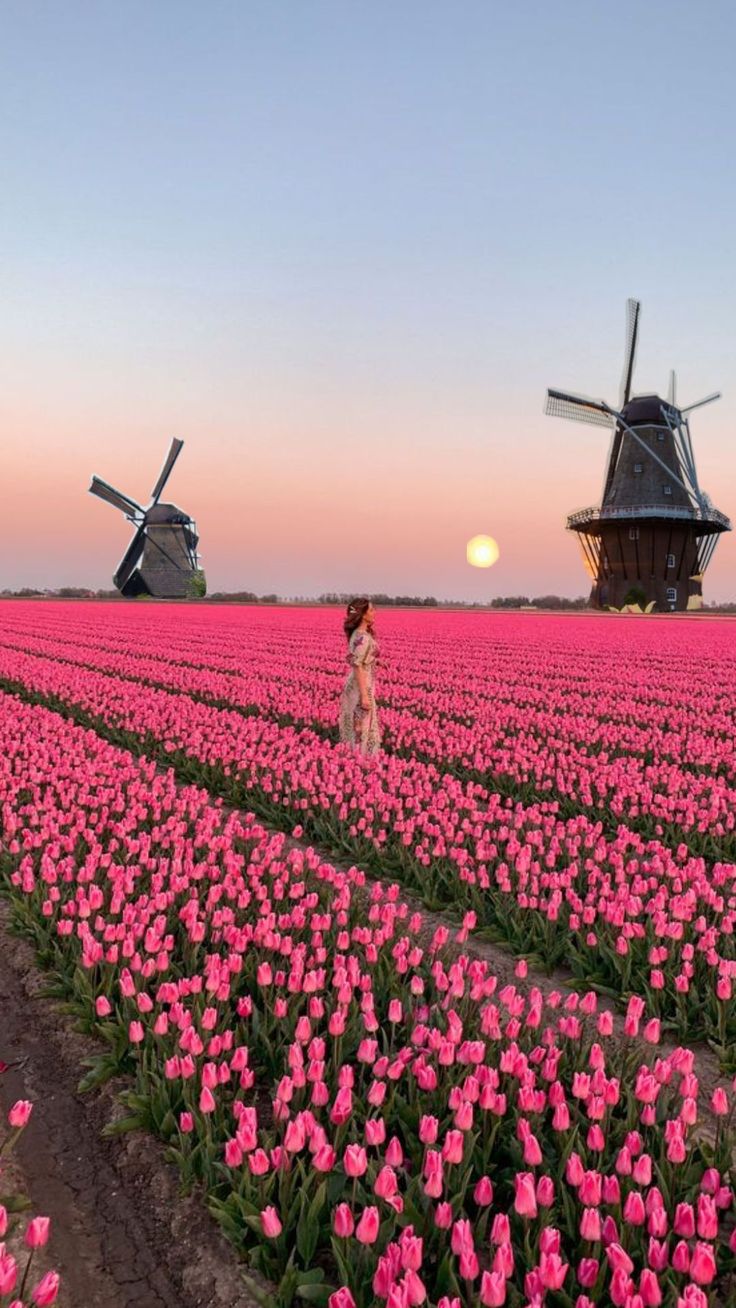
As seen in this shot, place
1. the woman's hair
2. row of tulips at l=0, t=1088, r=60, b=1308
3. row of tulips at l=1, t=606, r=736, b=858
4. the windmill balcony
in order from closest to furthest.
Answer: row of tulips at l=0, t=1088, r=60, b=1308, row of tulips at l=1, t=606, r=736, b=858, the woman's hair, the windmill balcony

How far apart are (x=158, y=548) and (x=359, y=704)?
90.6 m

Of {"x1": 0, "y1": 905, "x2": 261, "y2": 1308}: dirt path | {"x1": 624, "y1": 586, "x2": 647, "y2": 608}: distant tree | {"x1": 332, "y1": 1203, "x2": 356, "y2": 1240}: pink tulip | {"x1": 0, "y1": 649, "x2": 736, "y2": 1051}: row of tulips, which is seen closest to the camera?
{"x1": 332, "y1": 1203, "x2": 356, "y2": 1240}: pink tulip

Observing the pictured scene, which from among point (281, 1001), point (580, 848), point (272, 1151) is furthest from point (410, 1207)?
point (580, 848)

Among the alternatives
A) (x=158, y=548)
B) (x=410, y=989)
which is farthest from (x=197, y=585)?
(x=410, y=989)

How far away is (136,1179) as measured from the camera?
3775mm

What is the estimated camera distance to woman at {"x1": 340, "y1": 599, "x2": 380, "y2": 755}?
36.4 feet

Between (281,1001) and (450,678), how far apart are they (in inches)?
656

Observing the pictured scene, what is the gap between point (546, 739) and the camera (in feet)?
44.1

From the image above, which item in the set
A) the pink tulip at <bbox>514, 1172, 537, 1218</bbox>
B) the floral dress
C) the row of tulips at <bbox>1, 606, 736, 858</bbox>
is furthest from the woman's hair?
the pink tulip at <bbox>514, 1172, 537, 1218</bbox>

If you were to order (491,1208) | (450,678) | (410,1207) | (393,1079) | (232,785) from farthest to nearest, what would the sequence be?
(450,678) → (232,785) → (393,1079) → (491,1208) → (410,1207)

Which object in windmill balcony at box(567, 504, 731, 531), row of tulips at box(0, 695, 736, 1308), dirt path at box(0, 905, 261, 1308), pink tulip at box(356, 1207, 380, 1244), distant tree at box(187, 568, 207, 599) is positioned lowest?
dirt path at box(0, 905, 261, 1308)

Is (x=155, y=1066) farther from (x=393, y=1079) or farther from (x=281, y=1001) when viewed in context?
(x=393, y=1079)

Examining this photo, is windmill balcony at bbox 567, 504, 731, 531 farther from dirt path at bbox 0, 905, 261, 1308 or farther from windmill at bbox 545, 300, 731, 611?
dirt path at bbox 0, 905, 261, 1308

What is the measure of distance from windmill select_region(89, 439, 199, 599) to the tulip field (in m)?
86.5
